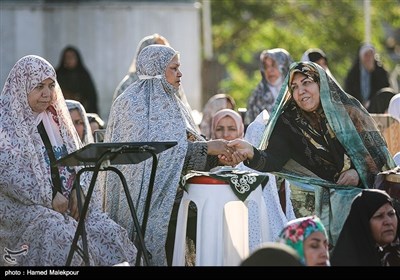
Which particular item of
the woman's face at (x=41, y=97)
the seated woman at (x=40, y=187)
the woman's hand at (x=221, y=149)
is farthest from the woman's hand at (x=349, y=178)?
the woman's face at (x=41, y=97)

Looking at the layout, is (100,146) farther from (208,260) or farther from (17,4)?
(17,4)

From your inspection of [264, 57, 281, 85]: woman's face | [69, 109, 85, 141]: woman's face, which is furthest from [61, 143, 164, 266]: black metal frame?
[264, 57, 281, 85]: woman's face

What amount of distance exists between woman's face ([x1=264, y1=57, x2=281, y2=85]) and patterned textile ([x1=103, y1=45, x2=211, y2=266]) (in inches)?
168

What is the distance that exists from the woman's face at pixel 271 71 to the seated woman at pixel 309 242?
673 cm

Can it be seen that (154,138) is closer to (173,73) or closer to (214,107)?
(173,73)

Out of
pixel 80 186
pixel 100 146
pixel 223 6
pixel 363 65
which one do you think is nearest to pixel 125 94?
pixel 80 186

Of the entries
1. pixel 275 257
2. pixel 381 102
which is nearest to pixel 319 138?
pixel 275 257

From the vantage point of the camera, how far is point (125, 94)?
10.5 metres

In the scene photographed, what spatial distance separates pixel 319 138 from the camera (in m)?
10.4

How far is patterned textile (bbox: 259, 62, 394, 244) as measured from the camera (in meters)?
10.1

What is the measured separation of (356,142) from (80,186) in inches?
74.0

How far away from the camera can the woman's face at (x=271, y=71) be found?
48.6 feet

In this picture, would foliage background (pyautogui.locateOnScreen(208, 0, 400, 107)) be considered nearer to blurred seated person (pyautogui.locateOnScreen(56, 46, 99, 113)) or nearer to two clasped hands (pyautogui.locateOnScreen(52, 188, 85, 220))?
blurred seated person (pyautogui.locateOnScreen(56, 46, 99, 113))

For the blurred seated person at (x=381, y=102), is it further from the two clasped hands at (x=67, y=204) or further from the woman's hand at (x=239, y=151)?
the two clasped hands at (x=67, y=204)
